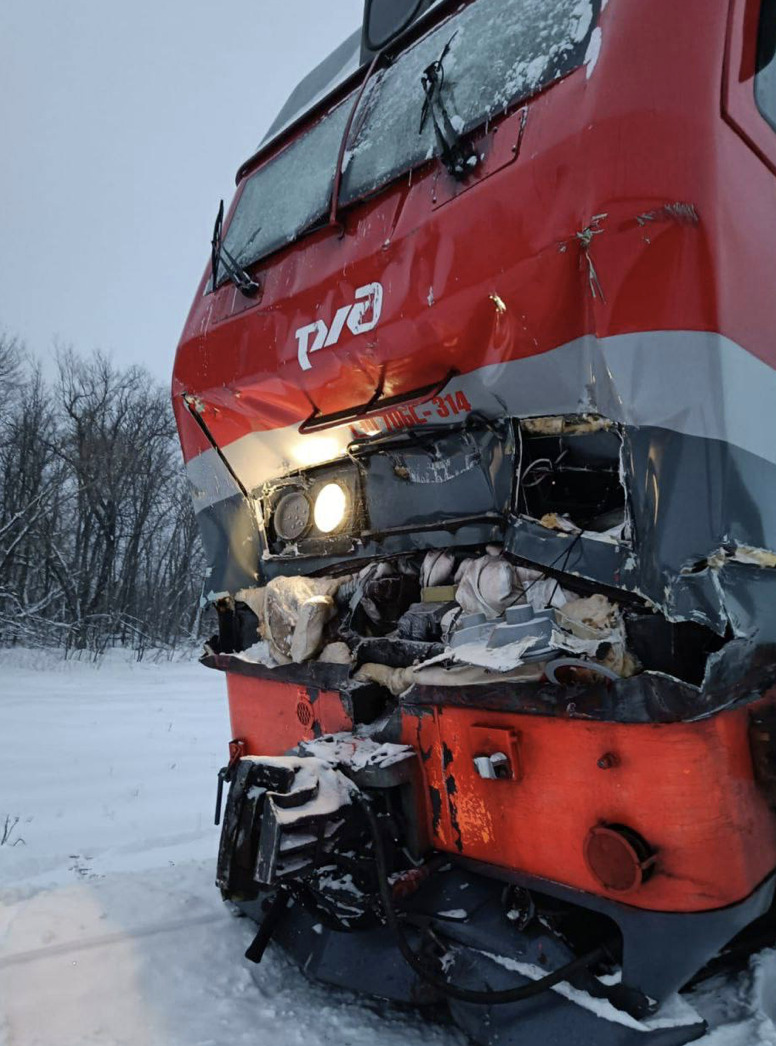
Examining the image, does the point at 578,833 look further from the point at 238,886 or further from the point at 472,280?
the point at 472,280

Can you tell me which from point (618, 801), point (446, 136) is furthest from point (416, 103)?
point (618, 801)

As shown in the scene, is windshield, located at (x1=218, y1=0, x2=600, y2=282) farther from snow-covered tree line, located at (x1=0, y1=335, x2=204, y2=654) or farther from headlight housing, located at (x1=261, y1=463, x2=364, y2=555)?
snow-covered tree line, located at (x1=0, y1=335, x2=204, y2=654)

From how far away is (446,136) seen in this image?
1.96 meters

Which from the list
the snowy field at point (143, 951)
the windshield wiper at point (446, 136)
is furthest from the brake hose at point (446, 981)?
the windshield wiper at point (446, 136)

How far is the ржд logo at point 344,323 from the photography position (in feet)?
6.79

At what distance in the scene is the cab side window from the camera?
5.77ft

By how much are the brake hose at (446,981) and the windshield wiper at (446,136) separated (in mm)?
1767

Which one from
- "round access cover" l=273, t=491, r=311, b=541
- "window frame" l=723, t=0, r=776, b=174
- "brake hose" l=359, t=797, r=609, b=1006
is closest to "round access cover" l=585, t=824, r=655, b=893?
"brake hose" l=359, t=797, r=609, b=1006

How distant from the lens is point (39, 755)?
223 inches

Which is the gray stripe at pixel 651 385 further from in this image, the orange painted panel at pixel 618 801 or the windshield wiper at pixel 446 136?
the orange painted panel at pixel 618 801

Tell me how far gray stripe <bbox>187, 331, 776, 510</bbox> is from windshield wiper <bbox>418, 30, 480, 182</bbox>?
0.57 meters

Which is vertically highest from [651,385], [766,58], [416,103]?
[416,103]

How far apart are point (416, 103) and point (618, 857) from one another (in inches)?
89.2

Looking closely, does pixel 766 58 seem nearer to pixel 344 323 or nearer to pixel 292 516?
pixel 344 323
